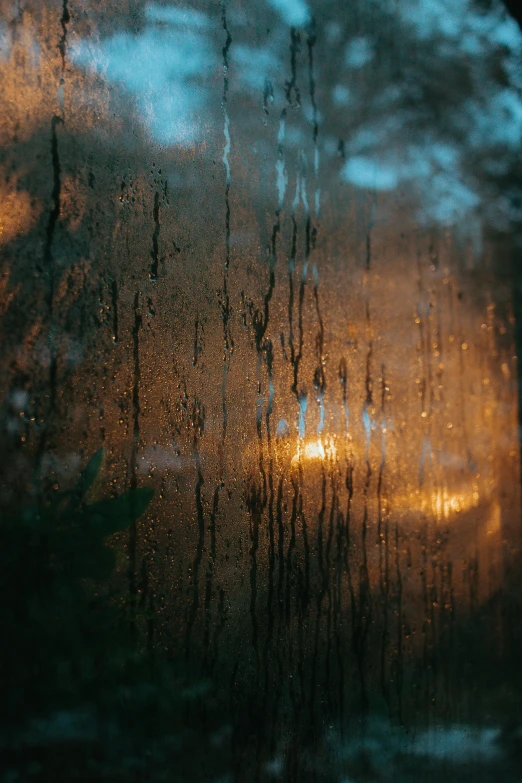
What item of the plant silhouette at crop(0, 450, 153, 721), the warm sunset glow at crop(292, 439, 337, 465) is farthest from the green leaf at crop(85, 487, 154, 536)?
the warm sunset glow at crop(292, 439, 337, 465)

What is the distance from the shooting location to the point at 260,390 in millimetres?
1058

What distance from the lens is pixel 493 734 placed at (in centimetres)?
132

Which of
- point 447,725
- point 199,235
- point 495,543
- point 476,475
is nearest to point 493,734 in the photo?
point 447,725

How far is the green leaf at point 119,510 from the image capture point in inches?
33.7

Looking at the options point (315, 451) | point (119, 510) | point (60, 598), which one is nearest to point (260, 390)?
point (315, 451)

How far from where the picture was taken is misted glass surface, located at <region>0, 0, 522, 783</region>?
82 cm

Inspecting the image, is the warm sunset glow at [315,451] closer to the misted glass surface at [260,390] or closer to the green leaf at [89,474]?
the misted glass surface at [260,390]

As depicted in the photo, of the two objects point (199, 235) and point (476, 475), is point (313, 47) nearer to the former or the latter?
point (199, 235)

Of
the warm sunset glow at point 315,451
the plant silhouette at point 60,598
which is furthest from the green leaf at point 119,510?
the warm sunset glow at point 315,451

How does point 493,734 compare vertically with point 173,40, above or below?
below

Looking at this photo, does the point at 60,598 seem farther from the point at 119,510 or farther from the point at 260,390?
the point at 260,390

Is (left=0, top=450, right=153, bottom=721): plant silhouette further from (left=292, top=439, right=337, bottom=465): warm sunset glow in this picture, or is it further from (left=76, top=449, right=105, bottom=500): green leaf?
(left=292, top=439, right=337, bottom=465): warm sunset glow

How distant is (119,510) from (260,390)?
295 mm

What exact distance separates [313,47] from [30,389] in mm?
764
